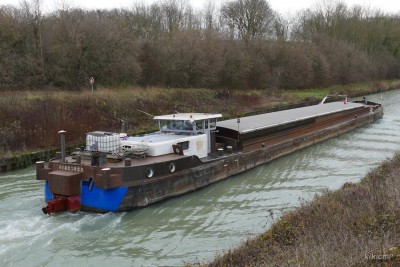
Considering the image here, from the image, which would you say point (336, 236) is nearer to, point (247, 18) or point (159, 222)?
point (159, 222)

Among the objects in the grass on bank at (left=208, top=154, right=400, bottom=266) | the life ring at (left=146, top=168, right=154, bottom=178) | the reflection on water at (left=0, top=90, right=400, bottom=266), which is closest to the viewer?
the grass on bank at (left=208, top=154, right=400, bottom=266)

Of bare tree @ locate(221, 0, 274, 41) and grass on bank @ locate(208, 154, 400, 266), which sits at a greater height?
bare tree @ locate(221, 0, 274, 41)

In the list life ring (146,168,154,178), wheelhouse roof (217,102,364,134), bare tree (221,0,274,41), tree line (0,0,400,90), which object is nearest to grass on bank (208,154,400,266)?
life ring (146,168,154,178)

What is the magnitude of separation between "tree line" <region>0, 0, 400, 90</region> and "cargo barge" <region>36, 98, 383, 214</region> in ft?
49.5

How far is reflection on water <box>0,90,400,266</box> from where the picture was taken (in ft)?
31.4

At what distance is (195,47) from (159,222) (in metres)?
28.7

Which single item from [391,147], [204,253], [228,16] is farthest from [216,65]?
[204,253]

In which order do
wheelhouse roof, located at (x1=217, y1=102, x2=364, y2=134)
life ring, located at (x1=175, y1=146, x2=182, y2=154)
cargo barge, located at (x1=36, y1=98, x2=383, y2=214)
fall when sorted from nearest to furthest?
cargo barge, located at (x1=36, y1=98, x2=383, y2=214) < life ring, located at (x1=175, y1=146, x2=182, y2=154) < wheelhouse roof, located at (x1=217, y1=102, x2=364, y2=134)

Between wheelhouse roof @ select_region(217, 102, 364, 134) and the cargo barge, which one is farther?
wheelhouse roof @ select_region(217, 102, 364, 134)

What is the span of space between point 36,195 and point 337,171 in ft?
37.2

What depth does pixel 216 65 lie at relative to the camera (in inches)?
1602

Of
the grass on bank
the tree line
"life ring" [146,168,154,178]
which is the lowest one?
the grass on bank

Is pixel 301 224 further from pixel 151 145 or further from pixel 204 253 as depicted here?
pixel 151 145

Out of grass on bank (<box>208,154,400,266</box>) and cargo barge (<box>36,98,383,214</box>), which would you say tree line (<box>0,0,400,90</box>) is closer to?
cargo barge (<box>36,98,383,214</box>)
